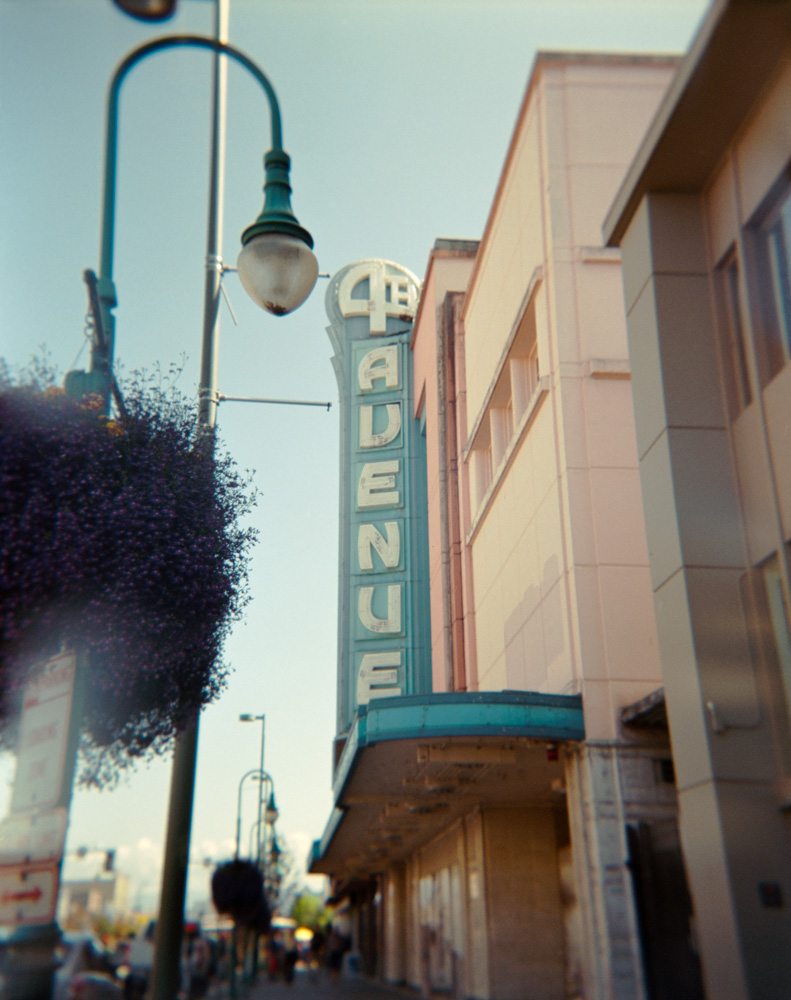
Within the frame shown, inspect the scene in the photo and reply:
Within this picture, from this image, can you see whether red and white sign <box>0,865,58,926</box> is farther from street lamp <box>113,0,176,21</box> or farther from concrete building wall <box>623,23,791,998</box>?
concrete building wall <box>623,23,791,998</box>

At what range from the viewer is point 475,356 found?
21922 millimetres

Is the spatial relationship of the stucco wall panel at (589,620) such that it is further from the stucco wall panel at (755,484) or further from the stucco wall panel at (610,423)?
the stucco wall panel at (755,484)

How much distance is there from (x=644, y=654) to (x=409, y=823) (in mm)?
10350

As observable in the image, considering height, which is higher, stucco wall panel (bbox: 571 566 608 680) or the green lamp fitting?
the green lamp fitting

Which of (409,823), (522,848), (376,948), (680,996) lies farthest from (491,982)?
(376,948)

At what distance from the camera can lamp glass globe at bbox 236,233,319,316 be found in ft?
27.8

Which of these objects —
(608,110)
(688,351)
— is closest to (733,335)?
(688,351)

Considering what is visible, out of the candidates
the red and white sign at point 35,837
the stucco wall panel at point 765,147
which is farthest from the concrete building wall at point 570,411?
the red and white sign at point 35,837

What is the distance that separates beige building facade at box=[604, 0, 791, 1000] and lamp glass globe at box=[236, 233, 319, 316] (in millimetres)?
3490

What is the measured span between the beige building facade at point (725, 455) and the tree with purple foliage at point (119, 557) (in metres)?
3.98

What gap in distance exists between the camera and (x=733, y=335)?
9.38m

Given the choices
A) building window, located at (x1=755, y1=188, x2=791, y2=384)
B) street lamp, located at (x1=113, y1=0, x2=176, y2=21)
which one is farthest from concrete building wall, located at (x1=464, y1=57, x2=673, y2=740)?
street lamp, located at (x1=113, y1=0, x2=176, y2=21)

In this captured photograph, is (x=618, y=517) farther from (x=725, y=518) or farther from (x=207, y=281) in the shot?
(x=207, y=281)

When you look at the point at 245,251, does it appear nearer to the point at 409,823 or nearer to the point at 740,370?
the point at 740,370
